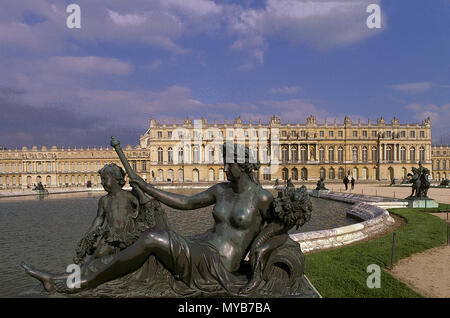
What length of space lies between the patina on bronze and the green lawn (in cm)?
177

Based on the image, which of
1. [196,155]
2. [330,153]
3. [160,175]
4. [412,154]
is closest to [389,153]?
[412,154]

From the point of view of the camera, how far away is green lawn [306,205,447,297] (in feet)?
14.8

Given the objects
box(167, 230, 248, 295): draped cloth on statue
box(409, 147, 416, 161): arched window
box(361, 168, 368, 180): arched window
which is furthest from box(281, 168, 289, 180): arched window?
box(167, 230, 248, 295): draped cloth on statue

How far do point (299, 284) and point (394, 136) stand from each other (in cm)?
7096

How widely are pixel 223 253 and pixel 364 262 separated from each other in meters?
4.13

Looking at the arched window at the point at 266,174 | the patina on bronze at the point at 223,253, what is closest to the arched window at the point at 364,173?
the arched window at the point at 266,174

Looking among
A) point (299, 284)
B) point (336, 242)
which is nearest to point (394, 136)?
point (336, 242)

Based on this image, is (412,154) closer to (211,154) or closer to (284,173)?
(284,173)

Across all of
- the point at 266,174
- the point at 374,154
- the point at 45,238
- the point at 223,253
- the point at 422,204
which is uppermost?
the point at 223,253

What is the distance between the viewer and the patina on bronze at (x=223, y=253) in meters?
2.84

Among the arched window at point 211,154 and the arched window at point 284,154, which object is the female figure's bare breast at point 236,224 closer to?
the arched window at point 211,154

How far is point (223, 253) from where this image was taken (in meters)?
3.12

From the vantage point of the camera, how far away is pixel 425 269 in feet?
19.2

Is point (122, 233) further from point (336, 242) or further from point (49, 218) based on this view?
point (49, 218)
